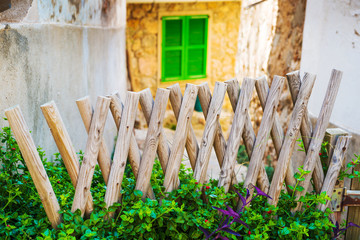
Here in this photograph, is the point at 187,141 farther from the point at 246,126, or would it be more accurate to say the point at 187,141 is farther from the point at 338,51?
the point at 338,51

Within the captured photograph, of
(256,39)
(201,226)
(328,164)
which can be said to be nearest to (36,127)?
(201,226)

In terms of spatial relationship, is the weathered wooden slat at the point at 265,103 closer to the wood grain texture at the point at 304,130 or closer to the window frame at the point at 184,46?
the wood grain texture at the point at 304,130

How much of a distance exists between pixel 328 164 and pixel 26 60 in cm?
183

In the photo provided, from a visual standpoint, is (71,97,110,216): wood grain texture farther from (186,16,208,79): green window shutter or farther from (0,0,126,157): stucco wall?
(186,16,208,79): green window shutter

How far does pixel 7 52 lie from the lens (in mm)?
2146

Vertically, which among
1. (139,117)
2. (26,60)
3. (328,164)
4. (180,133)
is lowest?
(139,117)

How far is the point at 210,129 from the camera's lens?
6.54 feet

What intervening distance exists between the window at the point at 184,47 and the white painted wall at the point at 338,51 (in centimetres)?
452

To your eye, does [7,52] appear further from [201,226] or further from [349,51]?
[349,51]

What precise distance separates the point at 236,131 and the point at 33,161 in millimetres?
983

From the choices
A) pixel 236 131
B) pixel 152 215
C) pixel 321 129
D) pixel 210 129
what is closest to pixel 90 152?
pixel 152 215

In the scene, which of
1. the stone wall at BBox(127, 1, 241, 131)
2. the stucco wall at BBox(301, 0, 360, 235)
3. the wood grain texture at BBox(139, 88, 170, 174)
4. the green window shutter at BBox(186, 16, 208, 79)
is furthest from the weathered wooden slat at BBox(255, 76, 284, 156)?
the green window shutter at BBox(186, 16, 208, 79)

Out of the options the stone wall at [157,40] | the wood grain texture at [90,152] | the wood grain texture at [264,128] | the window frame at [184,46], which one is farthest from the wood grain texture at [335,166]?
the window frame at [184,46]

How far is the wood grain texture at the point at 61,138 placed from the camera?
5.60 feet
